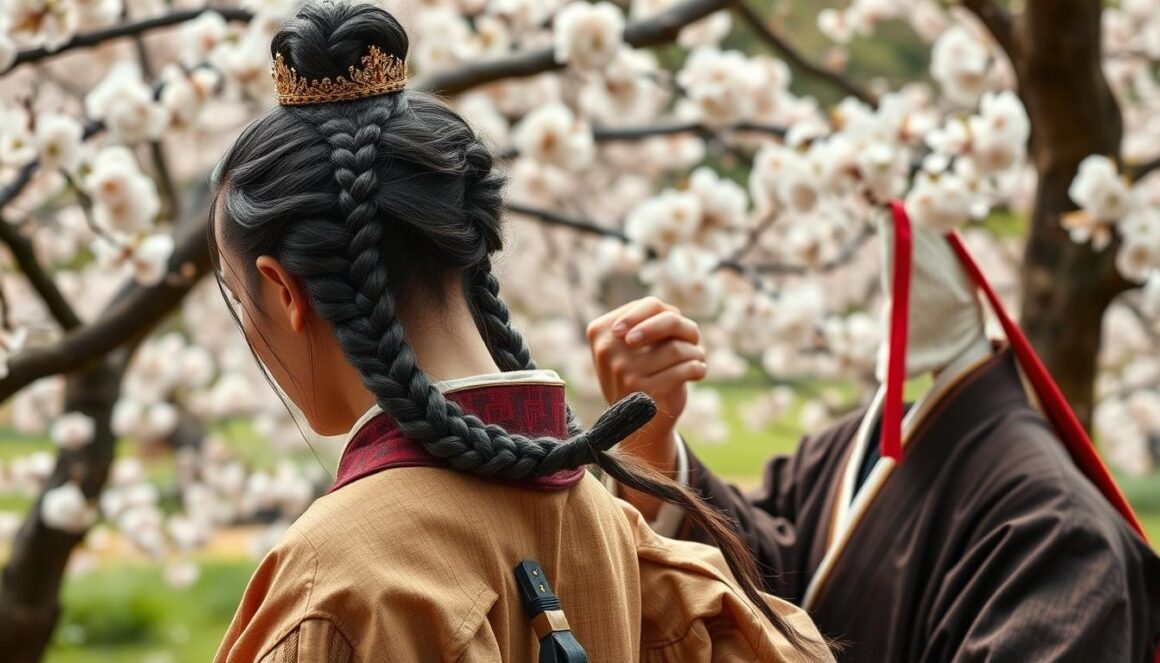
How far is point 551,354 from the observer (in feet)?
19.0

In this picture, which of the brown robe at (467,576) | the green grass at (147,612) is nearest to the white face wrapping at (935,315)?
the brown robe at (467,576)

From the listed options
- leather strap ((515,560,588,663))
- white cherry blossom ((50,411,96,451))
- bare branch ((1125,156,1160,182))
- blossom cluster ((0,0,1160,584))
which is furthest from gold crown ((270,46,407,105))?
bare branch ((1125,156,1160,182))

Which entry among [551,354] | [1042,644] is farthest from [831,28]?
[1042,644]

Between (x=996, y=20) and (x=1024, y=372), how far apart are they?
1124mm

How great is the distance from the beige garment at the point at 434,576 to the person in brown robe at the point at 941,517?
438 mm

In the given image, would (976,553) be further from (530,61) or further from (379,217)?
(530,61)

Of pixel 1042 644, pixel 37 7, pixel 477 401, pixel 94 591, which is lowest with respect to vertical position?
pixel 94 591

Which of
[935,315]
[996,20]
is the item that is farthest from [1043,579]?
[996,20]

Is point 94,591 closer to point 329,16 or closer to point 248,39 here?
point 248,39

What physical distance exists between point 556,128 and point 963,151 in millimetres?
1059

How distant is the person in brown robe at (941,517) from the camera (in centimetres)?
162

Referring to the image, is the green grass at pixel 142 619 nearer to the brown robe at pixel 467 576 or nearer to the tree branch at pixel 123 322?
the tree branch at pixel 123 322

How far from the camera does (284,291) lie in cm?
117

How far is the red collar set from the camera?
44.9 inches
